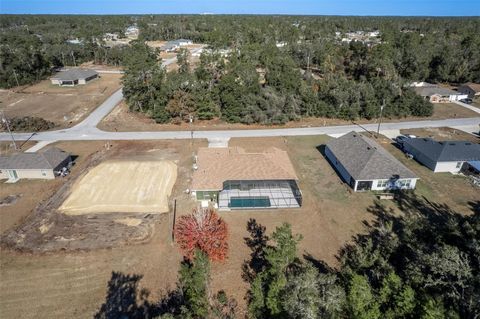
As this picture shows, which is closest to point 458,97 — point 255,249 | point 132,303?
point 255,249

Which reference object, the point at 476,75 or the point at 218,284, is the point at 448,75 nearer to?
the point at 476,75

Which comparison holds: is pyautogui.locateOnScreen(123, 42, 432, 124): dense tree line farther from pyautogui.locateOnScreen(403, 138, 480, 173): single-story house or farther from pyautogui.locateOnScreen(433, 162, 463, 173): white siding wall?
pyautogui.locateOnScreen(433, 162, 463, 173): white siding wall

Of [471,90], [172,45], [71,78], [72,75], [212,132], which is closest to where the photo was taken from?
[212,132]

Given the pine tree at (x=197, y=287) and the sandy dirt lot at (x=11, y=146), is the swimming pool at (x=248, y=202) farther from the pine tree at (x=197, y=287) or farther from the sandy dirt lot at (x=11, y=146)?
the sandy dirt lot at (x=11, y=146)

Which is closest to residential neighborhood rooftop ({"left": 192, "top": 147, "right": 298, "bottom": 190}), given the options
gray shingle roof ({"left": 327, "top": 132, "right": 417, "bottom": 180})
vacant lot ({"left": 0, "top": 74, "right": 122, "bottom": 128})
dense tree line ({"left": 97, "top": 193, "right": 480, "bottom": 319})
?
gray shingle roof ({"left": 327, "top": 132, "right": 417, "bottom": 180})

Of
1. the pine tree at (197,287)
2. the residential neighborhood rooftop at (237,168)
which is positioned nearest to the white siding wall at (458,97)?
the residential neighborhood rooftop at (237,168)

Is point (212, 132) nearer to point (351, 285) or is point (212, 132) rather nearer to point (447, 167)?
point (447, 167)

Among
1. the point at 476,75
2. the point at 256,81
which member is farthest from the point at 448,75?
the point at 256,81
